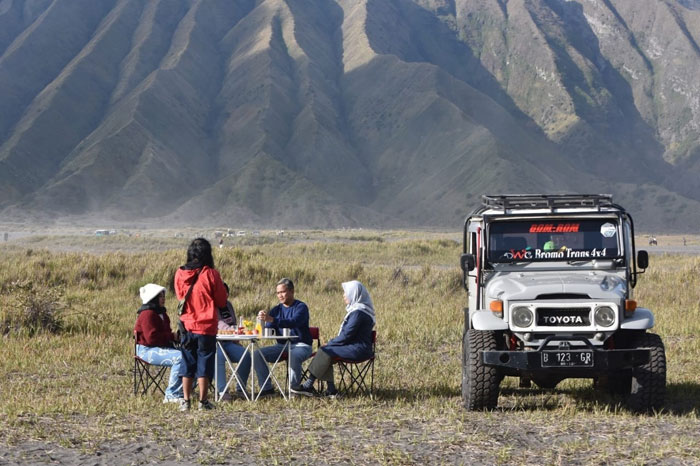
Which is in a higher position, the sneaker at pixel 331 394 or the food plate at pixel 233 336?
the food plate at pixel 233 336

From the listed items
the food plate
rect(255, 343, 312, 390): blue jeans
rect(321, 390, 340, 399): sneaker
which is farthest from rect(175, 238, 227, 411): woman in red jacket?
rect(321, 390, 340, 399): sneaker

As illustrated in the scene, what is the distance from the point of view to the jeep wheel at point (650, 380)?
8.55m

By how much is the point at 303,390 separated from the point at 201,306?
1562 mm

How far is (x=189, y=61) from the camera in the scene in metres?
118

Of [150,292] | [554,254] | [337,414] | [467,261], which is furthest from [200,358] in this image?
[554,254]

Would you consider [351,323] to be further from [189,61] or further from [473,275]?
[189,61]

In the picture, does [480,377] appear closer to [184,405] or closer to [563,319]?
[563,319]

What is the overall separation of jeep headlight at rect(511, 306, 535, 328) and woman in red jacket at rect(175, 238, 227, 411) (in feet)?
9.19

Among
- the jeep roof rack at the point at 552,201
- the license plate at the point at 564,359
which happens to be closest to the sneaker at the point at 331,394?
the license plate at the point at 564,359

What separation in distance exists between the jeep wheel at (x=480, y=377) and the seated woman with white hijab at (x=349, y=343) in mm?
1291

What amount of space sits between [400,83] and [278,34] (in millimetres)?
19992

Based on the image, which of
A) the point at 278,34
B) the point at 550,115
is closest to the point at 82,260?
the point at 278,34

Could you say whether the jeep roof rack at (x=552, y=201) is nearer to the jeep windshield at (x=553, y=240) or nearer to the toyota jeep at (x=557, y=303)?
the toyota jeep at (x=557, y=303)

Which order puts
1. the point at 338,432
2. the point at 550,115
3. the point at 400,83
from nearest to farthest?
the point at 338,432 → the point at 400,83 → the point at 550,115
